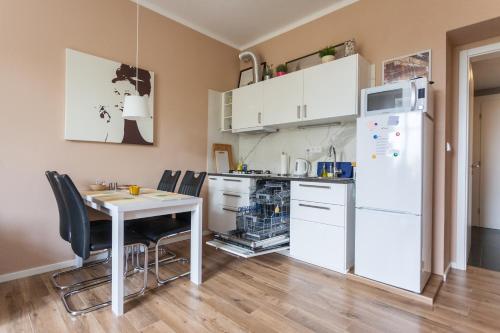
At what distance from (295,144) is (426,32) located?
1777 mm

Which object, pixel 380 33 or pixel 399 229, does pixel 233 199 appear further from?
pixel 380 33

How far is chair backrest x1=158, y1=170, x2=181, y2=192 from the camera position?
2.99m

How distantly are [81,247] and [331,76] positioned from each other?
2671 millimetres

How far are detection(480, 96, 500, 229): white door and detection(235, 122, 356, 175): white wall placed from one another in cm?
318

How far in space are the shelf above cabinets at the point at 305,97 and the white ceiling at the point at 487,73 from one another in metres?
1.99

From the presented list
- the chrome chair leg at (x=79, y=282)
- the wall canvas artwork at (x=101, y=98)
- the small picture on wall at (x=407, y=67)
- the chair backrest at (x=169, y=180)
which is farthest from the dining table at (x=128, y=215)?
the small picture on wall at (x=407, y=67)

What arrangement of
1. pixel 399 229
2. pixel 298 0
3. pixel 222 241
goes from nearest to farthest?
1. pixel 399 229
2. pixel 222 241
3. pixel 298 0

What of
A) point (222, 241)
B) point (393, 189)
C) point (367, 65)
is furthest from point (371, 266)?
point (367, 65)

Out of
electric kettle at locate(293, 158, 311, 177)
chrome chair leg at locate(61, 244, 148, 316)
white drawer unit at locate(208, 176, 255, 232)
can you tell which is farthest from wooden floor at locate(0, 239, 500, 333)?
electric kettle at locate(293, 158, 311, 177)

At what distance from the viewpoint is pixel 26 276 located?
7.98ft

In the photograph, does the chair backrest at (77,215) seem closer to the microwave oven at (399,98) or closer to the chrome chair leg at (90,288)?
the chrome chair leg at (90,288)

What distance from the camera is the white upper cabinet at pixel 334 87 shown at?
2670mm

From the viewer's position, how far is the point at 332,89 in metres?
2.82

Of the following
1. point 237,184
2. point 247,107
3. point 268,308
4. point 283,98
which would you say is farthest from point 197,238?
point 247,107
